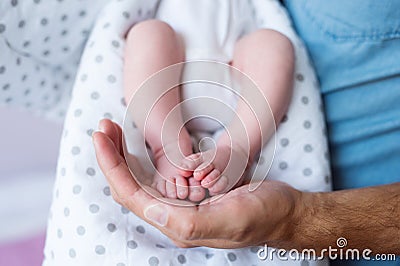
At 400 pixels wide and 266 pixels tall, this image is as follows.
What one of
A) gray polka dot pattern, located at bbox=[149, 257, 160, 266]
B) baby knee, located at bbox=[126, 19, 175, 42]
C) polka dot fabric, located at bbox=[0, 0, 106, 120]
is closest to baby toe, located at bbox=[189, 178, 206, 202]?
→ gray polka dot pattern, located at bbox=[149, 257, 160, 266]

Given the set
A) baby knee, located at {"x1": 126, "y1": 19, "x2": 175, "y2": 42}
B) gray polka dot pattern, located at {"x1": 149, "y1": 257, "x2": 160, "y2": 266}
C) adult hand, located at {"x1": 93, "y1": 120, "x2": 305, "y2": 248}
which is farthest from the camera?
baby knee, located at {"x1": 126, "y1": 19, "x2": 175, "y2": 42}

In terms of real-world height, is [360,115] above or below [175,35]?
below

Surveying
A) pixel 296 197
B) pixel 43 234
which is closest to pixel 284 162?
pixel 296 197

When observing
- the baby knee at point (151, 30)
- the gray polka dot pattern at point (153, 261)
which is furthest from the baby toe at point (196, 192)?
the baby knee at point (151, 30)

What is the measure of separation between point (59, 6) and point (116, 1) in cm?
9

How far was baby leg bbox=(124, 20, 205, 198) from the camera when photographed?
0.65 m

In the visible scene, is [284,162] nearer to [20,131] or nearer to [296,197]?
[296,197]

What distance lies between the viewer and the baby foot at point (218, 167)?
2.01ft

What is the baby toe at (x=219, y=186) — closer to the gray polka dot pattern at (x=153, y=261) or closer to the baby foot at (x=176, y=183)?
the baby foot at (x=176, y=183)

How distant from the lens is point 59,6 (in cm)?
87

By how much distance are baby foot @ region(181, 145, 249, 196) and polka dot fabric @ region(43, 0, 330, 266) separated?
103 millimetres

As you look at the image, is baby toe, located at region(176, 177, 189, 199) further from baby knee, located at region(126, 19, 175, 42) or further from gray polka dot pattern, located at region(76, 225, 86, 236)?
baby knee, located at region(126, 19, 175, 42)

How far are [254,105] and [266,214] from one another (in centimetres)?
16

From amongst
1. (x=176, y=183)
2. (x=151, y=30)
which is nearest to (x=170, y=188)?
(x=176, y=183)
